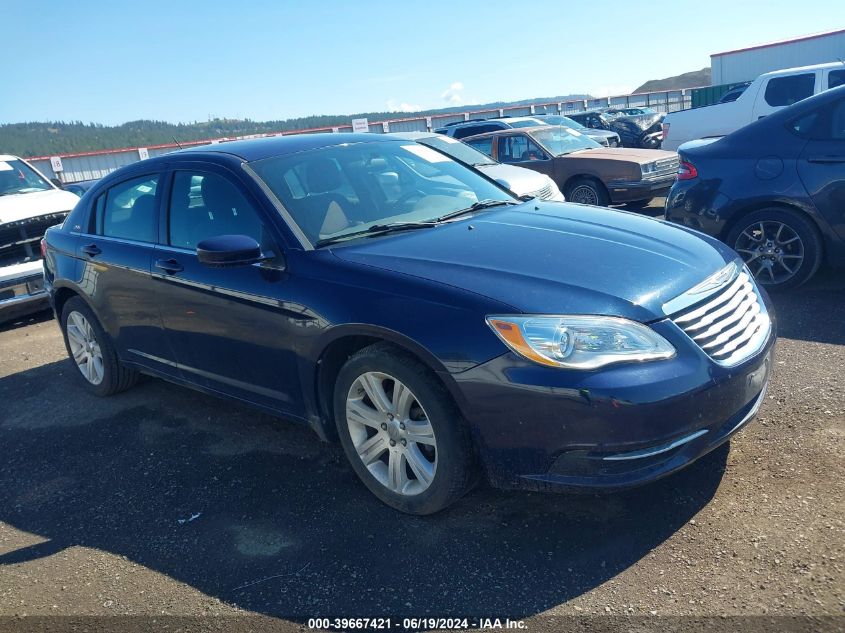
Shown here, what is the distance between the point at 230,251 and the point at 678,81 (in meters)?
107

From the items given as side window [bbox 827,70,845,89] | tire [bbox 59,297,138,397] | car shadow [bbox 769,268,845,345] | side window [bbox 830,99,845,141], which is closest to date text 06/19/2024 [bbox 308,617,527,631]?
tire [bbox 59,297,138,397]

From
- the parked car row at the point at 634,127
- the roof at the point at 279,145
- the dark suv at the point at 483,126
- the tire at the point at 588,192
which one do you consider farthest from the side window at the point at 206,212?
the parked car row at the point at 634,127

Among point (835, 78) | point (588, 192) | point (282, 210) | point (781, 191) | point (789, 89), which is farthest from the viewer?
point (789, 89)

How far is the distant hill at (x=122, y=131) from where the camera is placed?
55375 mm

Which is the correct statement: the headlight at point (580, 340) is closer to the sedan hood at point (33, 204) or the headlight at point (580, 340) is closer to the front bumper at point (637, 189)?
the sedan hood at point (33, 204)

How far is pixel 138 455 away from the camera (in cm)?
437

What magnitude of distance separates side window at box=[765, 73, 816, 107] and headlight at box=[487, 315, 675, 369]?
10.7 metres

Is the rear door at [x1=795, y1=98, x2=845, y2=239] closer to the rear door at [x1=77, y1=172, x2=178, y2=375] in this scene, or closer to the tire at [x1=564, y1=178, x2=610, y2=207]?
the tire at [x1=564, y1=178, x2=610, y2=207]

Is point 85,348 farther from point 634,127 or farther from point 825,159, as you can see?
point 634,127

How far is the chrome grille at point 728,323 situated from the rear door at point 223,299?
1884mm

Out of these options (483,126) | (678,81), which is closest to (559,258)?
(483,126)

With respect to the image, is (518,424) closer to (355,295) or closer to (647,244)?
(355,295)

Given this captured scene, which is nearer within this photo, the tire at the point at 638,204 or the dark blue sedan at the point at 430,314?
the dark blue sedan at the point at 430,314

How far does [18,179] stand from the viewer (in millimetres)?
9125
